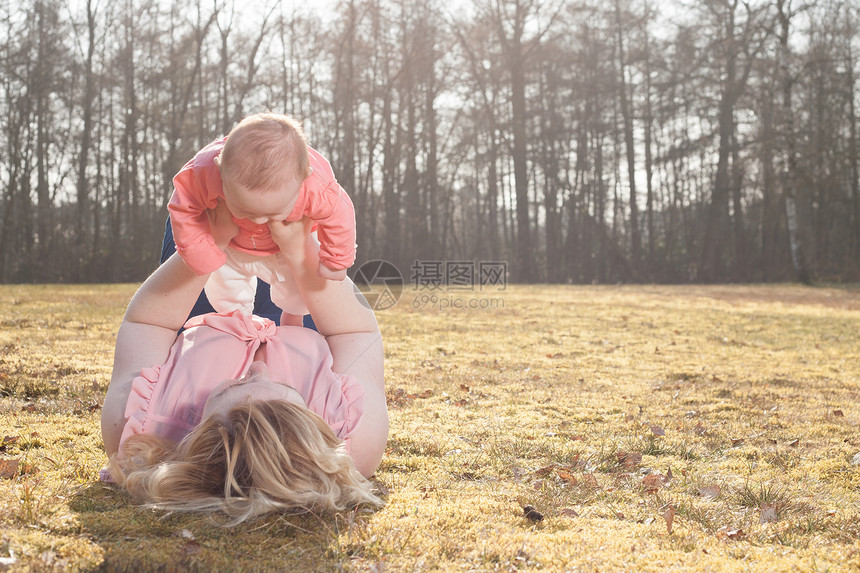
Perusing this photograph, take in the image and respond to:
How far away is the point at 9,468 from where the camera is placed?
8.61 ft

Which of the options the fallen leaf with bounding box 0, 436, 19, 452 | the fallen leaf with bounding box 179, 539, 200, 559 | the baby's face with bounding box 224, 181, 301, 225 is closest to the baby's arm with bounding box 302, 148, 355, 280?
the baby's face with bounding box 224, 181, 301, 225

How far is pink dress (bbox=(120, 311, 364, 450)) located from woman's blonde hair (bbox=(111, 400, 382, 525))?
0.75ft

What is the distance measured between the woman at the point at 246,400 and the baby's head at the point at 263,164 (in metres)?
0.27

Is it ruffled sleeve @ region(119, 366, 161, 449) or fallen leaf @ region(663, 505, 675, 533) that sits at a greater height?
ruffled sleeve @ region(119, 366, 161, 449)

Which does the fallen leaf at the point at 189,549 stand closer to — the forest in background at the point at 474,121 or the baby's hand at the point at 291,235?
the baby's hand at the point at 291,235

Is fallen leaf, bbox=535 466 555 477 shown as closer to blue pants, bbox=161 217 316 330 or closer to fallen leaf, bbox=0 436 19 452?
blue pants, bbox=161 217 316 330

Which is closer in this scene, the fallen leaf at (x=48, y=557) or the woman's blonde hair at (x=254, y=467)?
the fallen leaf at (x=48, y=557)

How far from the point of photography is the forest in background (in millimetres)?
21953

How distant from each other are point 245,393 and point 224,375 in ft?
1.15

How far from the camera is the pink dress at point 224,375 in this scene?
2.44 meters

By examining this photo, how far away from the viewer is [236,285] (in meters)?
3.17

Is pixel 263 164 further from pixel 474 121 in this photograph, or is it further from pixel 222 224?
pixel 474 121

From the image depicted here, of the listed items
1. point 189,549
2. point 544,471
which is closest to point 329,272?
point 189,549

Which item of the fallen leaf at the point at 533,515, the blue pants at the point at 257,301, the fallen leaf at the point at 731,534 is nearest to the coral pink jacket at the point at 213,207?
the fallen leaf at the point at 533,515
